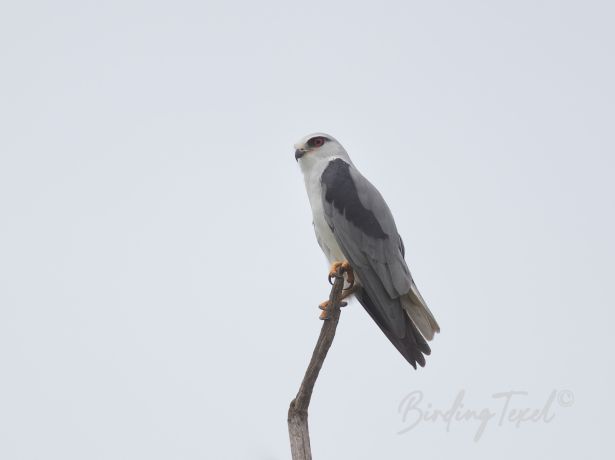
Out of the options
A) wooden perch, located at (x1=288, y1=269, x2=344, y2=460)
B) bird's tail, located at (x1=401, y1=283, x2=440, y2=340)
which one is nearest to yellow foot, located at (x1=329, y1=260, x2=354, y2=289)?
bird's tail, located at (x1=401, y1=283, x2=440, y2=340)

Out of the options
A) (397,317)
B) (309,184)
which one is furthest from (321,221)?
(397,317)

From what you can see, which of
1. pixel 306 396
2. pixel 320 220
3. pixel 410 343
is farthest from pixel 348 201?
pixel 306 396

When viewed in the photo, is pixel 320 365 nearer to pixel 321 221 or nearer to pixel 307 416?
pixel 307 416

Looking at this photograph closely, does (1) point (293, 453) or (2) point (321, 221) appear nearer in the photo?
(1) point (293, 453)

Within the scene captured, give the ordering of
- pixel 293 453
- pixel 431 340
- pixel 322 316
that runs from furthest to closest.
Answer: pixel 431 340 < pixel 322 316 < pixel 293 453

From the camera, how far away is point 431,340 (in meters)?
7.74

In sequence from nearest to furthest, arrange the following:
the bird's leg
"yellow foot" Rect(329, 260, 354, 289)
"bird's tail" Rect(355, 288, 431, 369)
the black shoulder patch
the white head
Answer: the bird's leg
"bird's tail" Rect(355, 288, 431, 369)
the black shoulder patch
"yellow foot" Rect(329, 260, 354, 289)
the white head

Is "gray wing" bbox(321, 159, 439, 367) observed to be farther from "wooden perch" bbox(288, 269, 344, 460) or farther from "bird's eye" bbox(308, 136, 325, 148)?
"wooden perch" bbox(288, 269, 344, 460)

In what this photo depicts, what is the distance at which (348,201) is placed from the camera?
8055mm

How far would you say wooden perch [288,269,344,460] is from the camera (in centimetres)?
657

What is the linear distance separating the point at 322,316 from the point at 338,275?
108 centimetres

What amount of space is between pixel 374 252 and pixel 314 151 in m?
1.52

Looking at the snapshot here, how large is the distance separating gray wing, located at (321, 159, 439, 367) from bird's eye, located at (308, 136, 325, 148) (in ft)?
2.23

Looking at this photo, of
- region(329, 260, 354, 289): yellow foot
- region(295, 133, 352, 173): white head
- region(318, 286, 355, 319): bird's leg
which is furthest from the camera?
region(295, 133, 352, 173): white head
